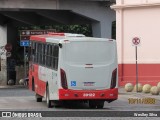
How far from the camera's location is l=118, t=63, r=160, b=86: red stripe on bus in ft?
136

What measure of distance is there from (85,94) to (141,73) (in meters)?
16.5

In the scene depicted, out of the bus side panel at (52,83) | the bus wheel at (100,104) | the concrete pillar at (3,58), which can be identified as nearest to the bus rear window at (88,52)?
the bus side panel at (52,83)

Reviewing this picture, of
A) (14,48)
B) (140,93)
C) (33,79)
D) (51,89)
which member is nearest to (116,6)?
(140,93)

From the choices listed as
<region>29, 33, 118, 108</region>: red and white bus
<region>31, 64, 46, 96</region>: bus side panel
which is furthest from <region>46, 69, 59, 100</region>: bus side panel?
<region>31, 64, 46, 96</region>: bus side panel

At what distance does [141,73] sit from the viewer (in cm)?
4212

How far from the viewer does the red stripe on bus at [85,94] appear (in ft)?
84.9

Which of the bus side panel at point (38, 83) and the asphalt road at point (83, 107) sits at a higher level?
the bus side panel at point (38, 83)

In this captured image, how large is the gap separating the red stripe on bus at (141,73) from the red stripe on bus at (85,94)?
1536 centimetres

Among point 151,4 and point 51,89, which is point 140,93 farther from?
point 51,89

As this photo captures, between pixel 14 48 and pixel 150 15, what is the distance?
24.8 m

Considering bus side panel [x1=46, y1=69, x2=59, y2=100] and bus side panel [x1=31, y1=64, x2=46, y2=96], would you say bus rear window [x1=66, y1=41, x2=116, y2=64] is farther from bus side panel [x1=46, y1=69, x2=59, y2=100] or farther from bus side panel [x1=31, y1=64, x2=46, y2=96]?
bus side panel [x1=31, y1=64, x2=46, y2=96]

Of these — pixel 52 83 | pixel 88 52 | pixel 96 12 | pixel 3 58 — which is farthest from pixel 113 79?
pixel 3 58

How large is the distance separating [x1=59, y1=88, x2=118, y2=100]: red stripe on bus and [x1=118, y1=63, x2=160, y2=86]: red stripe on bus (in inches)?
605

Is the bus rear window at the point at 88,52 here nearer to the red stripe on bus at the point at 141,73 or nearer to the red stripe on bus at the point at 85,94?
the red stripe on bus at the point at 85,94
